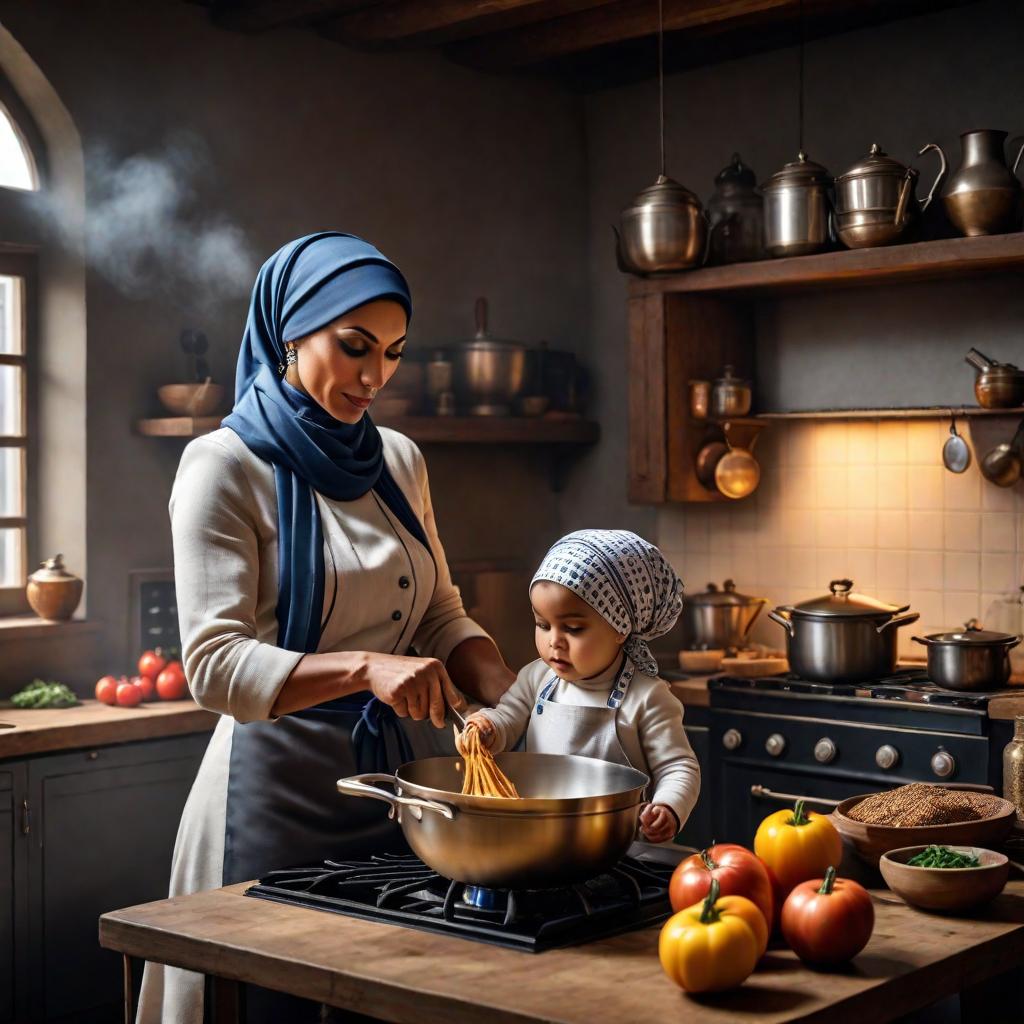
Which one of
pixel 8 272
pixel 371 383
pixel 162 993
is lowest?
pixel 162 993

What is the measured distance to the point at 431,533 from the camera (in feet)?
8.45

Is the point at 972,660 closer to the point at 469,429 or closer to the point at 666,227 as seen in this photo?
the point at 666,227

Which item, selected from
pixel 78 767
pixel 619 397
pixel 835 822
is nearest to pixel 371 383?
pixel 835 822

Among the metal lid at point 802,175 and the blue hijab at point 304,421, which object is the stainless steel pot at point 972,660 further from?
the blue hijab at point 304,421

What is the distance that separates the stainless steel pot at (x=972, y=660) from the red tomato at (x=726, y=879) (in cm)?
239

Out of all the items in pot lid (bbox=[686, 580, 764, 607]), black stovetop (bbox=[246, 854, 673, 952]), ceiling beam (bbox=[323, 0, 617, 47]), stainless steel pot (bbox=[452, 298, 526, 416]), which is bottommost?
black stovetop (bbox=[246, 854, 673, 952])

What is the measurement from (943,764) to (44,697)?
239 centimetres

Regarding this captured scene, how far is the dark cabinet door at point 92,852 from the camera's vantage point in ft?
12.1

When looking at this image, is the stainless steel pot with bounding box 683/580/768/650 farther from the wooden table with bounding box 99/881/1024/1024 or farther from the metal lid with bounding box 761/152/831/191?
the wooden table with bounding box 99/881/1024/1024

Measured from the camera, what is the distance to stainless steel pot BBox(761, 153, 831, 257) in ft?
14.0

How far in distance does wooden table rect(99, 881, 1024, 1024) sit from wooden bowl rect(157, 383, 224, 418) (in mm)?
2491

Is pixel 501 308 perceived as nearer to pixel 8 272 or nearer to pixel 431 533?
pixel 8 272

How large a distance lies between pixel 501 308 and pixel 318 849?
3354 mm

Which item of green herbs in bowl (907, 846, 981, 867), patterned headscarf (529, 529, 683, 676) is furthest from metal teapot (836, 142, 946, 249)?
green herbs in bowl (907, 846, 981, 867)
